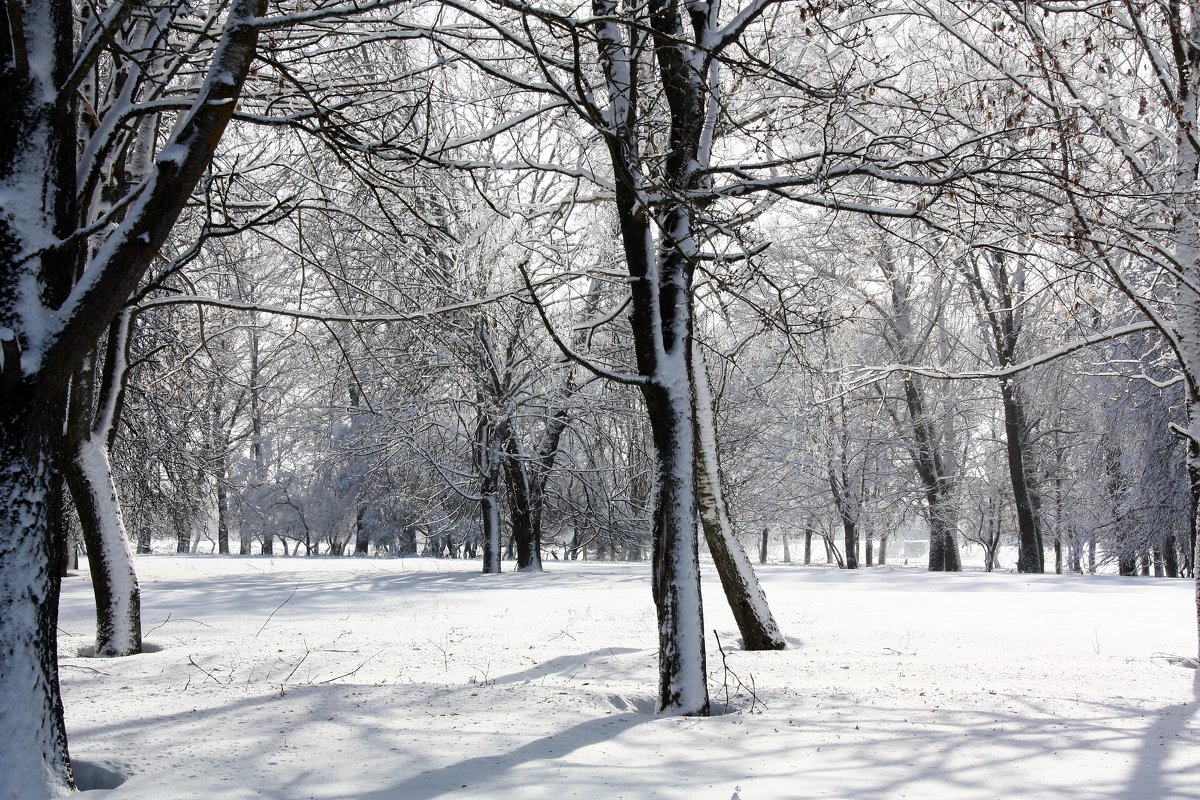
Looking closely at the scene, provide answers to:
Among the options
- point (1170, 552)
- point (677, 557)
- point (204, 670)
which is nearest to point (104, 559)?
point (204, 670)

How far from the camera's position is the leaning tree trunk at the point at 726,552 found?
7445 millimetres

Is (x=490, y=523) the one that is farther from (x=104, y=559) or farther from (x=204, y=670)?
(x=204, y=670)

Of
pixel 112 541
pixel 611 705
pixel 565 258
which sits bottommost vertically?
pixel 611 705

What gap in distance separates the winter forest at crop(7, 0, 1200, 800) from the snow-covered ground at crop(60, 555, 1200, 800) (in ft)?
0.40

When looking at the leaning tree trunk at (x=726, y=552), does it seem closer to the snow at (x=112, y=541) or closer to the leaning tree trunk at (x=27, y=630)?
the snow at (x=112, y=541)

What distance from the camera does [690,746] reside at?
4.05 m

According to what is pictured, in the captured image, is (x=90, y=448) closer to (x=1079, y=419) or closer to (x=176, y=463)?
(x=176, y=463)

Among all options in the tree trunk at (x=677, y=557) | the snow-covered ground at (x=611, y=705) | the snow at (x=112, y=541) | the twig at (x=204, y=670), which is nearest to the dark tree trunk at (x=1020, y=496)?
the snow-covered ground at (x=611, y=705)

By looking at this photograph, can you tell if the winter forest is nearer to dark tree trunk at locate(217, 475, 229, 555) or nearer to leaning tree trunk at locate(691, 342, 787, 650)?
leaning tree trunk at locate(691, 342, 787, 650)

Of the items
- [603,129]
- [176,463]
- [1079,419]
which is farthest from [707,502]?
[1079,419]

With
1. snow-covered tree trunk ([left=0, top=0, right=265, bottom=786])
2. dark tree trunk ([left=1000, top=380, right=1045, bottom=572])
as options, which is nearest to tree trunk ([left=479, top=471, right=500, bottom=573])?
dark tree trunk ([left=1000, top=380, right=1045, bottom=572])

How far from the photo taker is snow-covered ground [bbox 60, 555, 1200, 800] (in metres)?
3.50

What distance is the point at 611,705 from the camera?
17.1 ft

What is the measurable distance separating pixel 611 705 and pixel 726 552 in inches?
104
